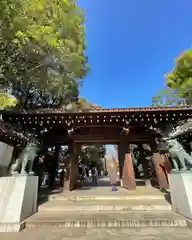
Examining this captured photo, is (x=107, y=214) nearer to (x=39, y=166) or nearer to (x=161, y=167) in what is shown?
(x=161, y=167)

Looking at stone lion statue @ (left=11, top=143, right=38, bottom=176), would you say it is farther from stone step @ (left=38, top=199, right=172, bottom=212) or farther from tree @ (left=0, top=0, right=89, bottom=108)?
tree @ (left=0, top=0, right=89, bottom=108)

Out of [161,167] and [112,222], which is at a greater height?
[161,167]

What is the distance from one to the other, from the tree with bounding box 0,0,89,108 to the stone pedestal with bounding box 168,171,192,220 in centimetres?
604

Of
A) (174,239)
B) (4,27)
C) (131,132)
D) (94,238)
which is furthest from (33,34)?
(174,239)

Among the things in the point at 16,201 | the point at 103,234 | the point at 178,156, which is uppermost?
the point at 178,156

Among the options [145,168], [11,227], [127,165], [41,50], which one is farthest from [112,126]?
[11,227]

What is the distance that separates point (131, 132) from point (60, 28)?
6300 mm

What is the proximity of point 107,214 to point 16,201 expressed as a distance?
2237mm

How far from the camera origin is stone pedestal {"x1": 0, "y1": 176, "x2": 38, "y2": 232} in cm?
320

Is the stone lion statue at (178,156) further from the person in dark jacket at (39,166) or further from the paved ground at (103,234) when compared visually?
the person in dark jacket at (39,166)

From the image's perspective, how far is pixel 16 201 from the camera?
352 centimetres

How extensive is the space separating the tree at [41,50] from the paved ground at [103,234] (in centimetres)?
540

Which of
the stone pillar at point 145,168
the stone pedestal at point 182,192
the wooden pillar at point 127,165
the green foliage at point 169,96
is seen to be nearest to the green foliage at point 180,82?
the green foliage at point 169,96

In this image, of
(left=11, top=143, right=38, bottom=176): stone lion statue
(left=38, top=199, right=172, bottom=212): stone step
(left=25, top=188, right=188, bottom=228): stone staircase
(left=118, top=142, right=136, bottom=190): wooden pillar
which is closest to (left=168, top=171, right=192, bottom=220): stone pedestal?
(left=25, top=188, right=188, bottom=228): stone staircase
